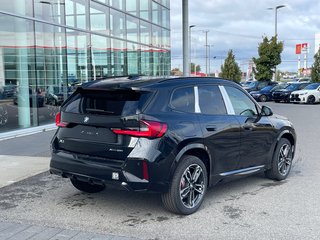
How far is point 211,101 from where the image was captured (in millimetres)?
5617

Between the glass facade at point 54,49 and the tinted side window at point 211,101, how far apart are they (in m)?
8.22

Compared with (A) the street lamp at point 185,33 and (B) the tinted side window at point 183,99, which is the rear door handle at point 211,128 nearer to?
(B) the tinted side window at point 183,99

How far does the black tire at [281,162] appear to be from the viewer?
21.9 feet

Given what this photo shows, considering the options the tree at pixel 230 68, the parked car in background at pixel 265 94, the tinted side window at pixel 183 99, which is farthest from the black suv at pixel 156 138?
the tree at pixel 230 68

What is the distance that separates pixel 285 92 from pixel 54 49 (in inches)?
770

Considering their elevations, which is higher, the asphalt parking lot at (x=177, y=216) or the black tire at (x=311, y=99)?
the black tire at (x=311, y=99)

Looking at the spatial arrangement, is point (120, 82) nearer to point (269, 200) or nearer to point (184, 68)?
point (269, 200)

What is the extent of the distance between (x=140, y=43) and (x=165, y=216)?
681 inches

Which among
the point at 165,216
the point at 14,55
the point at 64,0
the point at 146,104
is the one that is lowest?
the point at 165,216

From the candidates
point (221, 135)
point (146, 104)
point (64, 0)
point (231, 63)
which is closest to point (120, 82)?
point (146, 104)

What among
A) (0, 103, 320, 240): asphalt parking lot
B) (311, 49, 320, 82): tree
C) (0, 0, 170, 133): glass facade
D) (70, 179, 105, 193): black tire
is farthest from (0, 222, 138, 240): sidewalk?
(311, 49, 320, 82): tree

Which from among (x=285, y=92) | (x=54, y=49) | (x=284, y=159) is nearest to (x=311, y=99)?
(x=285, y=92)

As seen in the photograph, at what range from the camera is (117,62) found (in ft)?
62.7

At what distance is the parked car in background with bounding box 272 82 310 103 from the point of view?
2911 centimetres
